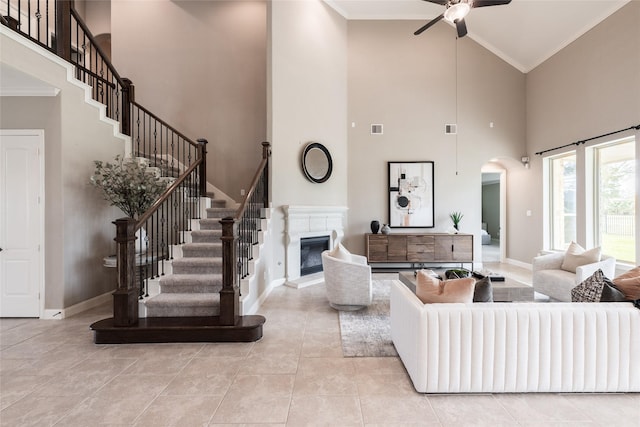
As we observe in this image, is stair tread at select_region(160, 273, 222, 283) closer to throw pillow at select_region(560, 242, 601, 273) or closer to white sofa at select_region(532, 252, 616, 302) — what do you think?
white sofa at select_region(532, 252, 616, 302)

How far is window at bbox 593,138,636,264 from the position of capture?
4656 mm

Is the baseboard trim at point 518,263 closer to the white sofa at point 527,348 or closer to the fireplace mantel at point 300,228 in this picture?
the fireplace mantel at point 300,228

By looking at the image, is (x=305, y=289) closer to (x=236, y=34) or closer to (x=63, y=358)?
(x=63, y=358)

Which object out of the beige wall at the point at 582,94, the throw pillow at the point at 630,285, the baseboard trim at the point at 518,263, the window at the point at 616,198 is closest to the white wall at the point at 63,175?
the throw pillow at the point at 630,285

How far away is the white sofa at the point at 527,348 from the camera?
2.18 metres

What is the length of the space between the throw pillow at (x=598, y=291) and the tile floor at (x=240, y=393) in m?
0.70

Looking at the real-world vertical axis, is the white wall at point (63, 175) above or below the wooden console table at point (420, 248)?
above

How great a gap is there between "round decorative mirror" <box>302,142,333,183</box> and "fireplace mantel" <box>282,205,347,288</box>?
646 millimetres

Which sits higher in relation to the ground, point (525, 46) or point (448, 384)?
point (525, 46)

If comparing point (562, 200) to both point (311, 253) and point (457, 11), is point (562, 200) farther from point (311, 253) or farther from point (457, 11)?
point (311, 253)

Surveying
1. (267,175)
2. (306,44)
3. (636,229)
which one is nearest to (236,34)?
(306,44)

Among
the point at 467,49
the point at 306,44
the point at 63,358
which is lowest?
the point at 63,358

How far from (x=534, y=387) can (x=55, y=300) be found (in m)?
5.30

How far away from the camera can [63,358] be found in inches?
112
